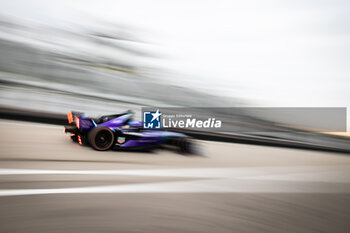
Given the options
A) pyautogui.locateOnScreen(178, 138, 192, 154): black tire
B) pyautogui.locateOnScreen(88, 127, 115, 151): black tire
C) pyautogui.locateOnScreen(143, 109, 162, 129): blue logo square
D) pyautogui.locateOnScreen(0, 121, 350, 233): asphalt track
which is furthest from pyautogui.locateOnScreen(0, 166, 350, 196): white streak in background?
pyautogui.locateOnScreen(143, 109, 162, 129): blue logo square

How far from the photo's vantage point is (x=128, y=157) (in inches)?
173

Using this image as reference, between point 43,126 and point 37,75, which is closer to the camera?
point 43,126

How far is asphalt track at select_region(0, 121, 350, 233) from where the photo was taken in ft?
7.32

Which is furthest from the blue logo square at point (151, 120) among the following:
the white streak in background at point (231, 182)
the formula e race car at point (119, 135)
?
the white streak in background at point (231, 182)

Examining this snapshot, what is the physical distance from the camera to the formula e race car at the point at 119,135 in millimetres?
4453

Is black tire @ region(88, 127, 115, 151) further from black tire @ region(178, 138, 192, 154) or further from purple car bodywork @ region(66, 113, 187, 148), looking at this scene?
black tire @ region(178, 138, 192, 154)

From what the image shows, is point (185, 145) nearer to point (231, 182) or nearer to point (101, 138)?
point (101, 138)

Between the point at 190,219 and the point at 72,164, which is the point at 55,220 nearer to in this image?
the point at 190,219

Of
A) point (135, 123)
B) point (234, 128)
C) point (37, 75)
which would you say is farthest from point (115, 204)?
point (37, 75)

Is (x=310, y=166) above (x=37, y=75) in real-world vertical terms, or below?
below

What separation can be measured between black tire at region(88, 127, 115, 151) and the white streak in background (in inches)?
41.4

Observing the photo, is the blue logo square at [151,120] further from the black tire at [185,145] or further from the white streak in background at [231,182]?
the white streak in background at [231,182]

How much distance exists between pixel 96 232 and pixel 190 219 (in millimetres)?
774

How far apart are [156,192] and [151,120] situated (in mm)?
2466
